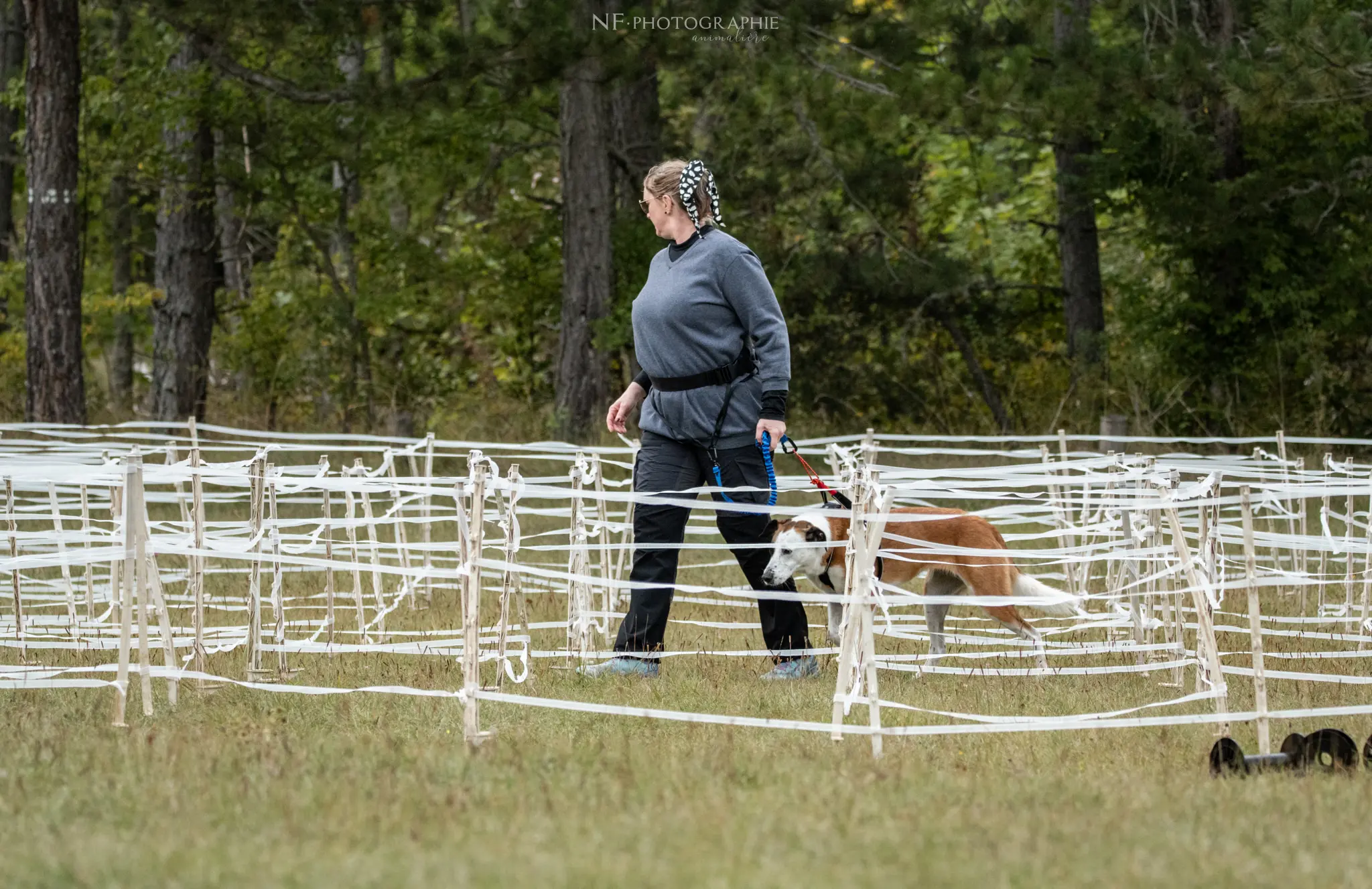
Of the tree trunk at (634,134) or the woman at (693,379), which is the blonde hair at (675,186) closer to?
the woman at (693,379)

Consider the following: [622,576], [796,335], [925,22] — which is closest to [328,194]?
[796,335]

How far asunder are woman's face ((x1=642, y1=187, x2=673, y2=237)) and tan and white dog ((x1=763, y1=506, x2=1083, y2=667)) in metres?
1.27

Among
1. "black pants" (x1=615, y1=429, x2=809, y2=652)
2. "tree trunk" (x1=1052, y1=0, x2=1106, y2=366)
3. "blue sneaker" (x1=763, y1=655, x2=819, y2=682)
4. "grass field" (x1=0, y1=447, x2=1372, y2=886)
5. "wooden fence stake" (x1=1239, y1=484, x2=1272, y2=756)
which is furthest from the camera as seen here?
"tree trunk" (x1=1052, y1=0, x2=1106, y2=366)

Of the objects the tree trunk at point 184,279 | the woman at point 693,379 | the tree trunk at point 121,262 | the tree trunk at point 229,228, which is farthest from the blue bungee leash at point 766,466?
the tree trunk at point 229,228

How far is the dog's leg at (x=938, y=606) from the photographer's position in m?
6.84

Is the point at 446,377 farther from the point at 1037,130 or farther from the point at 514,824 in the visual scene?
the point at 514,824

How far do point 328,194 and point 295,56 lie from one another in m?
1.98

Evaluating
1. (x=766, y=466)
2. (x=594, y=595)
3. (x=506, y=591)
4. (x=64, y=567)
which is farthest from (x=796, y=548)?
(x=64, y=567)

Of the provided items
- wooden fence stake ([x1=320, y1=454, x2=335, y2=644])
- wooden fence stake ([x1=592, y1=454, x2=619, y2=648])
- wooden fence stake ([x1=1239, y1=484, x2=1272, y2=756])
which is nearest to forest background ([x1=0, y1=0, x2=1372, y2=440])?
wooden fence stake ([x1=592, y1=454, x2=619, y2=648])

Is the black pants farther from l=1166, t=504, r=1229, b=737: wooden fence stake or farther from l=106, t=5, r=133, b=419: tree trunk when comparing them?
l=106, t=5, r=133, b=419: tree trunk

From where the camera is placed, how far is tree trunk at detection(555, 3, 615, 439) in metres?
15.7

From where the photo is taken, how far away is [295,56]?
18578mm

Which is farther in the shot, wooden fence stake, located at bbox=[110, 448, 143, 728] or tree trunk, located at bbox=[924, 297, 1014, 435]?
tree trunk, located at bbox=[924, 297, 1014, 435]

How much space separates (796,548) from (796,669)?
0.48m
